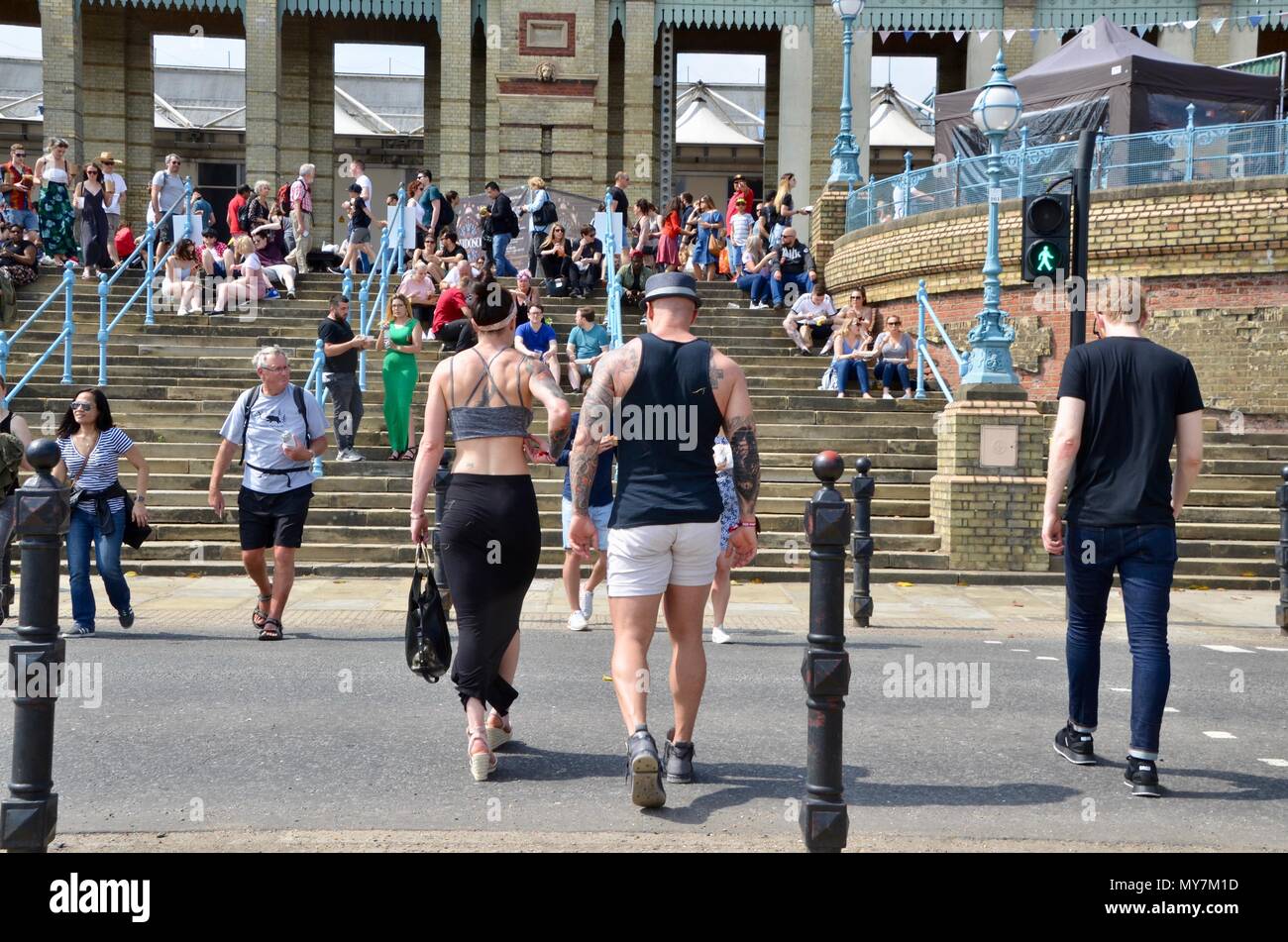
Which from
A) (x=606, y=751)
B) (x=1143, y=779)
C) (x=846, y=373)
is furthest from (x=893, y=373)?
(x=1143, y=779)

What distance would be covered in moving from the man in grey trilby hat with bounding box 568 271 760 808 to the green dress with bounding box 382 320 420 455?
9.29 meters

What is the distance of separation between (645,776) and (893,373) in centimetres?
1364

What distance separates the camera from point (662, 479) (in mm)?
5324

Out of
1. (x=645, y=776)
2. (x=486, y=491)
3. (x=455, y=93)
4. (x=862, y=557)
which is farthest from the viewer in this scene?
(x=455, y=93)

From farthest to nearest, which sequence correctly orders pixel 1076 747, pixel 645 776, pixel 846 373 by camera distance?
pixel 846 373, pixel 1076 747, pixel 645 776

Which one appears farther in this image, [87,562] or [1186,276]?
[1186,276]

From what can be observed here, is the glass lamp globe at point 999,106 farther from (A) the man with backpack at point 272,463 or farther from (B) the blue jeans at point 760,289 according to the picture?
(A) the man with backpack at point 272,463

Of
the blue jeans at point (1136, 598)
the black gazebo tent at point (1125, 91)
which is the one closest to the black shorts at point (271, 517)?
the blue jeans at point (1136, 598)

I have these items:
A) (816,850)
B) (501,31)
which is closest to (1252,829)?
(816,850)

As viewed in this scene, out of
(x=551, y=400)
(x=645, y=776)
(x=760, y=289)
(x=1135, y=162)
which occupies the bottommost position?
(x=645, y=776)

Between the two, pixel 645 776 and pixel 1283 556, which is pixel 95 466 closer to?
pixel 645 776

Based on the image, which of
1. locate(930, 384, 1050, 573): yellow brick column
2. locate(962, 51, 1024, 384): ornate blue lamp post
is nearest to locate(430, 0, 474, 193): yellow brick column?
locate(962, 51, 1024, 384): ornate blue lamp post
